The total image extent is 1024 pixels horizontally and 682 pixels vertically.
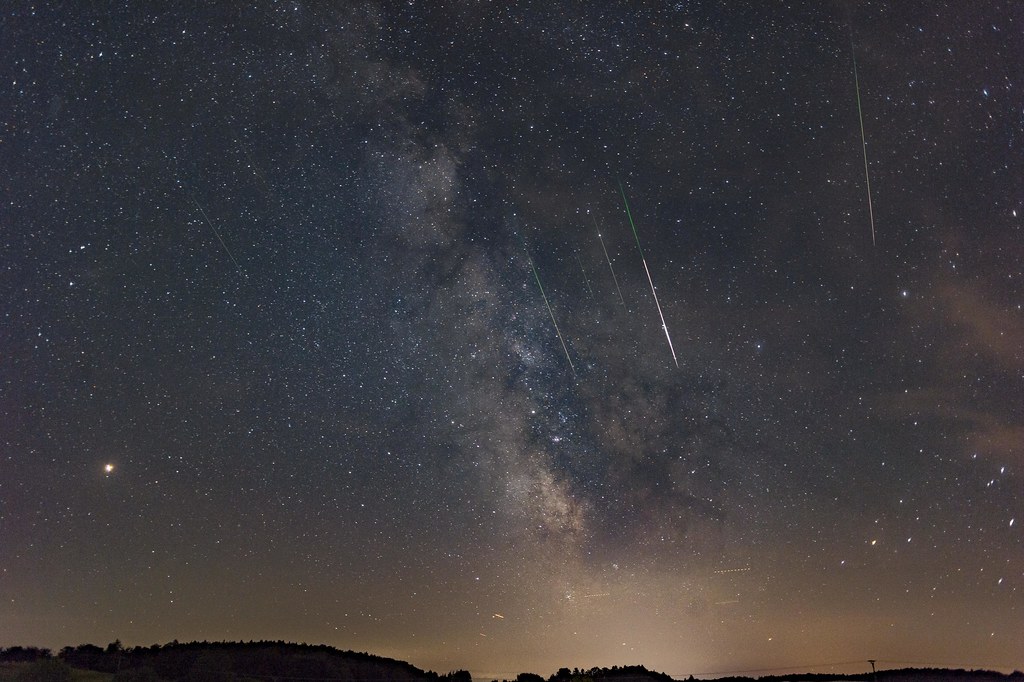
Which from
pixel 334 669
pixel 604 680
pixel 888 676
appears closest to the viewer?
pixel 334 669

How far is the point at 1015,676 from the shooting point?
331 feet

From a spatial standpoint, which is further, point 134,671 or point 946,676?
point 946,676

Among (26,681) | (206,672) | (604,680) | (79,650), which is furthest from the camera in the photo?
(604,680)

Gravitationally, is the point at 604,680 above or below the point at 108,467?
below

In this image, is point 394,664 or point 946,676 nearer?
point 394,664

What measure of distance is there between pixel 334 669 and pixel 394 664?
944 cm

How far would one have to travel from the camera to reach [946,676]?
3629 inches

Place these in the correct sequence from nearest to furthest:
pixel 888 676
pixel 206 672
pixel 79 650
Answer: pixel 206 672 < pixel 79 650 < pixel 888 676

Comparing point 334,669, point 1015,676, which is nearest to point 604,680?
point 334,669

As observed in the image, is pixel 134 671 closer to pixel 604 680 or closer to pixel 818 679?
pixel 604 680

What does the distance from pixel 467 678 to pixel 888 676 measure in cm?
5051

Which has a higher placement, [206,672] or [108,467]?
[108,467]

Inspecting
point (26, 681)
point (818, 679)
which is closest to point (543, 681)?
point (26, 681)

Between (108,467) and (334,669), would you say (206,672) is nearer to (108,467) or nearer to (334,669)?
(334,669)
